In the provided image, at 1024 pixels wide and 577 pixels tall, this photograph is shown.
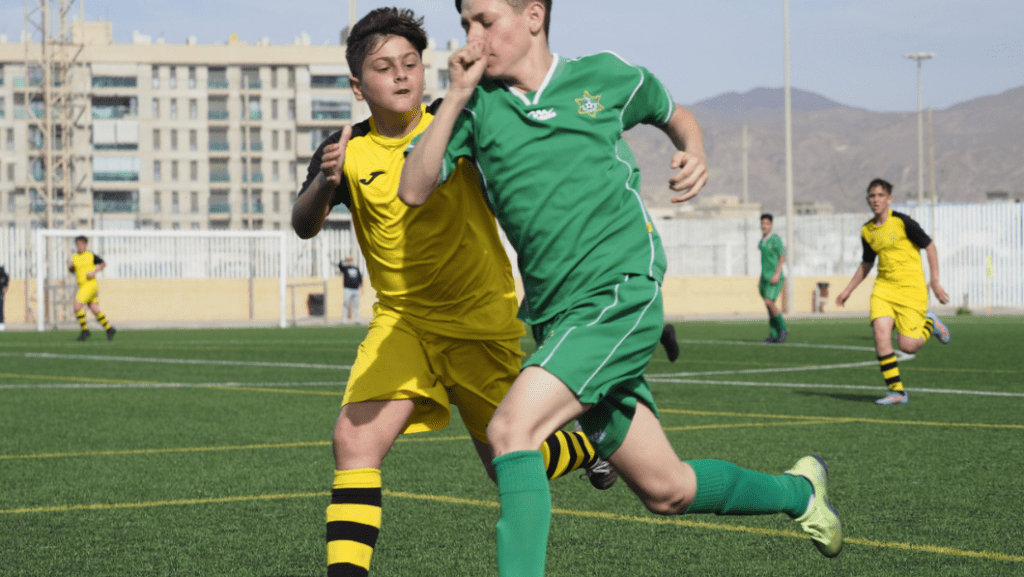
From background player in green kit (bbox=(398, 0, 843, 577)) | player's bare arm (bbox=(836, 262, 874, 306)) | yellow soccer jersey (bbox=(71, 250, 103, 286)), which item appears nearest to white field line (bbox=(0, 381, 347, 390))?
player's bare arm (bbox=(836, 262, 874, 306))

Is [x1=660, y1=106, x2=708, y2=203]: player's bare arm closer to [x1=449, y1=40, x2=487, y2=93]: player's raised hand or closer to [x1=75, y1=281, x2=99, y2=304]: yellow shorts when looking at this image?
[x1=449, y1=40, x2=487, y2=93]: player's raised hand

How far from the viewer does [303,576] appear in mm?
4328

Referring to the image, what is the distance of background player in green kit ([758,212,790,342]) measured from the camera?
68.0 ft

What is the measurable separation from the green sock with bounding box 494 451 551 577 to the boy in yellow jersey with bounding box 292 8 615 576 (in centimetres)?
85

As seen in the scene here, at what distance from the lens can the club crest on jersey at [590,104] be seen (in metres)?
3.49

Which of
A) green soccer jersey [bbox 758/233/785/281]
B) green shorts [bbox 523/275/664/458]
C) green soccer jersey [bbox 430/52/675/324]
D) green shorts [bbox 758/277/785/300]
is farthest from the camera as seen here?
green soccer jersey [bbox 758/233/785/281]

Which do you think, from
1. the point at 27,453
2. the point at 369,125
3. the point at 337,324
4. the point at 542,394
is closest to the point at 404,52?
the point at 369,125

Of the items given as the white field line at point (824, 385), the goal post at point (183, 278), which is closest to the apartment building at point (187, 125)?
the goal post at point (183, 278)

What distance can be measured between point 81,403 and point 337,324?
71.0ft

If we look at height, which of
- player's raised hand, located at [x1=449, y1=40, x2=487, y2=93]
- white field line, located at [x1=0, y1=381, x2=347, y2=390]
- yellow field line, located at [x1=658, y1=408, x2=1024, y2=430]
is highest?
player's raised hand, located at [x1=449, y1=40, x2=487, y2=93]

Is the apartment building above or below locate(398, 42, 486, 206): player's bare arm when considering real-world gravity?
above

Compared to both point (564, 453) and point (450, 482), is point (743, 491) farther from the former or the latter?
point (450, 482)

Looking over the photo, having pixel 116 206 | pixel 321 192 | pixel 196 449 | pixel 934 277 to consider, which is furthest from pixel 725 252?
pixel 116 206

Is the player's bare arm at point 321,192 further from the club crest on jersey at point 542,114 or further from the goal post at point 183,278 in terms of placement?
the goal post at point 183,278
